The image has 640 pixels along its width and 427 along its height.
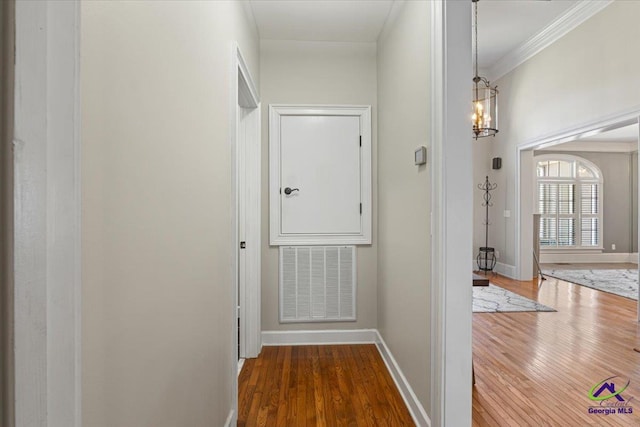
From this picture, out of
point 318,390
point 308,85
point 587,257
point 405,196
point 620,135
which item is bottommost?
point 318,390

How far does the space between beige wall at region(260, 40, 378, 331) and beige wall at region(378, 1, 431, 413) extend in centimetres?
15

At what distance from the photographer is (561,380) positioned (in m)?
2.33

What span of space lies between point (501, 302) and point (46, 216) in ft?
15.5

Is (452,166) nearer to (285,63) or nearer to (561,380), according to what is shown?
(561,380)

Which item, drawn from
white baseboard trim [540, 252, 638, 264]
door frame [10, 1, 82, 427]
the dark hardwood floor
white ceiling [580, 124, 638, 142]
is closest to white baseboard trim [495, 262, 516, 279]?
the dark hardwood floor

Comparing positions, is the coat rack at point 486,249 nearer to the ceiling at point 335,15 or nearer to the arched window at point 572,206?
the arched window at point 572,206

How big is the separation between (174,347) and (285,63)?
264 centimetres

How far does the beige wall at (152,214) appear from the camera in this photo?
0.65 metres

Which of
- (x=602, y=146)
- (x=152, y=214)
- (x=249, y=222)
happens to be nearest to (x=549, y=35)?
(x=249, y=222)

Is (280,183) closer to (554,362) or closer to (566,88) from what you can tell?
(554,362)

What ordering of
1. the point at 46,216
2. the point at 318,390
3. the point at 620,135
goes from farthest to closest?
the point at 620,135 < the point at 318,390 < the point at 46,216

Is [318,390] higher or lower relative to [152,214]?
lower

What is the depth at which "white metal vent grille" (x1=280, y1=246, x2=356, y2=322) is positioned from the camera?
3.03 m

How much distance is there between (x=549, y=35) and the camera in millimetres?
4531
